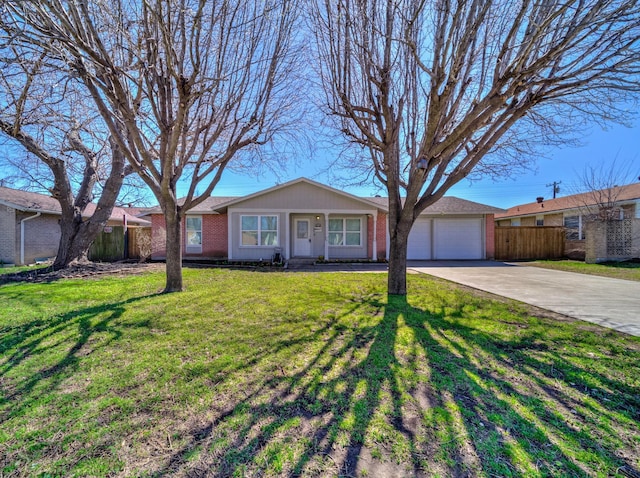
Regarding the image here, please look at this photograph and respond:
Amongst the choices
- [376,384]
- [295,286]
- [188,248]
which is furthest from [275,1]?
[188,248]

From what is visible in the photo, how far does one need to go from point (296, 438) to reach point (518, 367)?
259 centimetres

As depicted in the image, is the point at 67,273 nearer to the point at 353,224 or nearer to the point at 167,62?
the point at 167,62

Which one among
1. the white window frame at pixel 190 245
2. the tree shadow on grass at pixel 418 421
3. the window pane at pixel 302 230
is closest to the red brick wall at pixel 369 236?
the window pane at pixel 302 230

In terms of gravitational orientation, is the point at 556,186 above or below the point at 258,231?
above

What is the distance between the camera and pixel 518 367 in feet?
9.91

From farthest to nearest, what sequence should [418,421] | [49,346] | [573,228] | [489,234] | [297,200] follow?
[573,228] → [489,234] → [297,200] → [49,346] → [418,421]

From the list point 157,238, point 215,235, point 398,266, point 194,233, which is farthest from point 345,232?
point 157,238

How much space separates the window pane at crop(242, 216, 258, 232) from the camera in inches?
545

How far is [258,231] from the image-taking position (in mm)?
13836

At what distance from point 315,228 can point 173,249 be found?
341 inches

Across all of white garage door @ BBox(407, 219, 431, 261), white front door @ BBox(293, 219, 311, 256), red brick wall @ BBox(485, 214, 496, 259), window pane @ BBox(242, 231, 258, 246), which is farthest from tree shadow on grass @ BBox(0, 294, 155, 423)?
red brick wall @ BBox(485, 214, 496, 259)

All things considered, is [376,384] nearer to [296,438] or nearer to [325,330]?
[296,438]

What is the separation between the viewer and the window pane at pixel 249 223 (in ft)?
45.4

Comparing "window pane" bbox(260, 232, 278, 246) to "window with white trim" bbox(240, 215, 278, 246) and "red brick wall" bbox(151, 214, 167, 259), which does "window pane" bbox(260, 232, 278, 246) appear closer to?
"window with white trim" bbox(240, 215, 278, 246)
